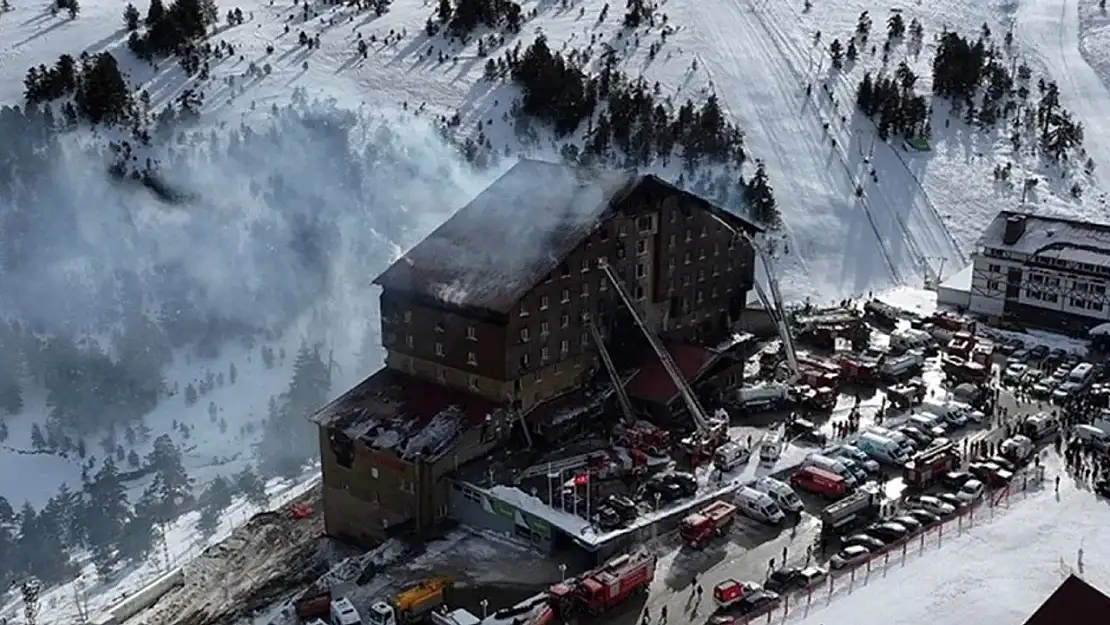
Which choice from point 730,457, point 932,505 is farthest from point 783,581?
point 730,457

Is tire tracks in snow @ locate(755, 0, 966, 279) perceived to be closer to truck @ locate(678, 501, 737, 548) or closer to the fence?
the fence

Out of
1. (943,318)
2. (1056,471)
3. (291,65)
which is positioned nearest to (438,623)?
(1056,471)

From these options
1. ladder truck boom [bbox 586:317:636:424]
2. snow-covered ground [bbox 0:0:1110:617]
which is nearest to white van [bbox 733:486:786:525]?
ladder truck boom [bbox 586:317:636:424]

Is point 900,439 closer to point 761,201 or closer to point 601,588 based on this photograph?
point 601,588

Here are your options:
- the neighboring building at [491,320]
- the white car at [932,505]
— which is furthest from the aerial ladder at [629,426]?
the white car at [932,505]

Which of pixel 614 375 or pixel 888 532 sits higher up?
pixel 614 375

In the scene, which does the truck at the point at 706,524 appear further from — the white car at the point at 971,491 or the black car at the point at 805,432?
the white car at the point at 971,491
